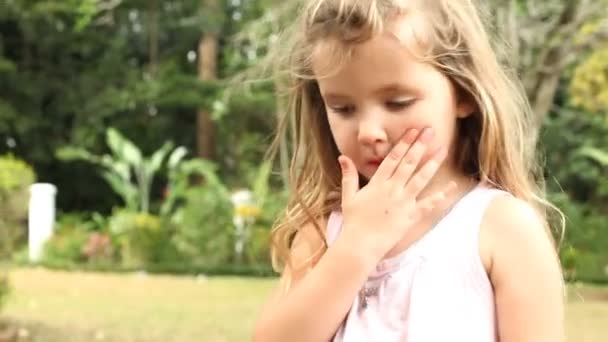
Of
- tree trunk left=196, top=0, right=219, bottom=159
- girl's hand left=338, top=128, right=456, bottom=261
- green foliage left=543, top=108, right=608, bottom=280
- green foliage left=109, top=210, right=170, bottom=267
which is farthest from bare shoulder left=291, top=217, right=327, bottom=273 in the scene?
tree trunk left=196, top=0, right=219, bottom=159

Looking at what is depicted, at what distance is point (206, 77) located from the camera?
1689 centimetres

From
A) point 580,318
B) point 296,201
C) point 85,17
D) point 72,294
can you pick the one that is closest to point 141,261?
point 72,294

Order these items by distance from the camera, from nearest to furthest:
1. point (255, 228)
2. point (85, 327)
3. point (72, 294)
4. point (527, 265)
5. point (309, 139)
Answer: point (527, 265) < point (309, 139) < point (85, 327) < point (72, 294) < point (255, 228)

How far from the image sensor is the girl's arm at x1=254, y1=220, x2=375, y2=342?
1.30m

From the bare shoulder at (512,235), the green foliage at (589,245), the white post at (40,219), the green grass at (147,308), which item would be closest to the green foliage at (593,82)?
the green foliage at (589,245)

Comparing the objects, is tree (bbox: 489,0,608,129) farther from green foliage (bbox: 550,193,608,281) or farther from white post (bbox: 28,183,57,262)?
white post (bbox: 28,183,57,262)

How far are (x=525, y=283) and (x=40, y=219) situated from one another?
11437 mm

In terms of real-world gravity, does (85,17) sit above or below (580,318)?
above

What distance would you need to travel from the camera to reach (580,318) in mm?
7434

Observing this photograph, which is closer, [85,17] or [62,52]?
[85,17]

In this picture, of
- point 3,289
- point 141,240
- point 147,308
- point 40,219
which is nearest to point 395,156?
point 3,289

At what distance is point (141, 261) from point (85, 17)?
338cm

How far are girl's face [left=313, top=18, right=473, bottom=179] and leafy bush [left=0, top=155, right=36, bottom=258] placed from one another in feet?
14.9

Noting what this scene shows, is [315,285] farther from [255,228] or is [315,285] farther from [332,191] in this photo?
[255,228]
